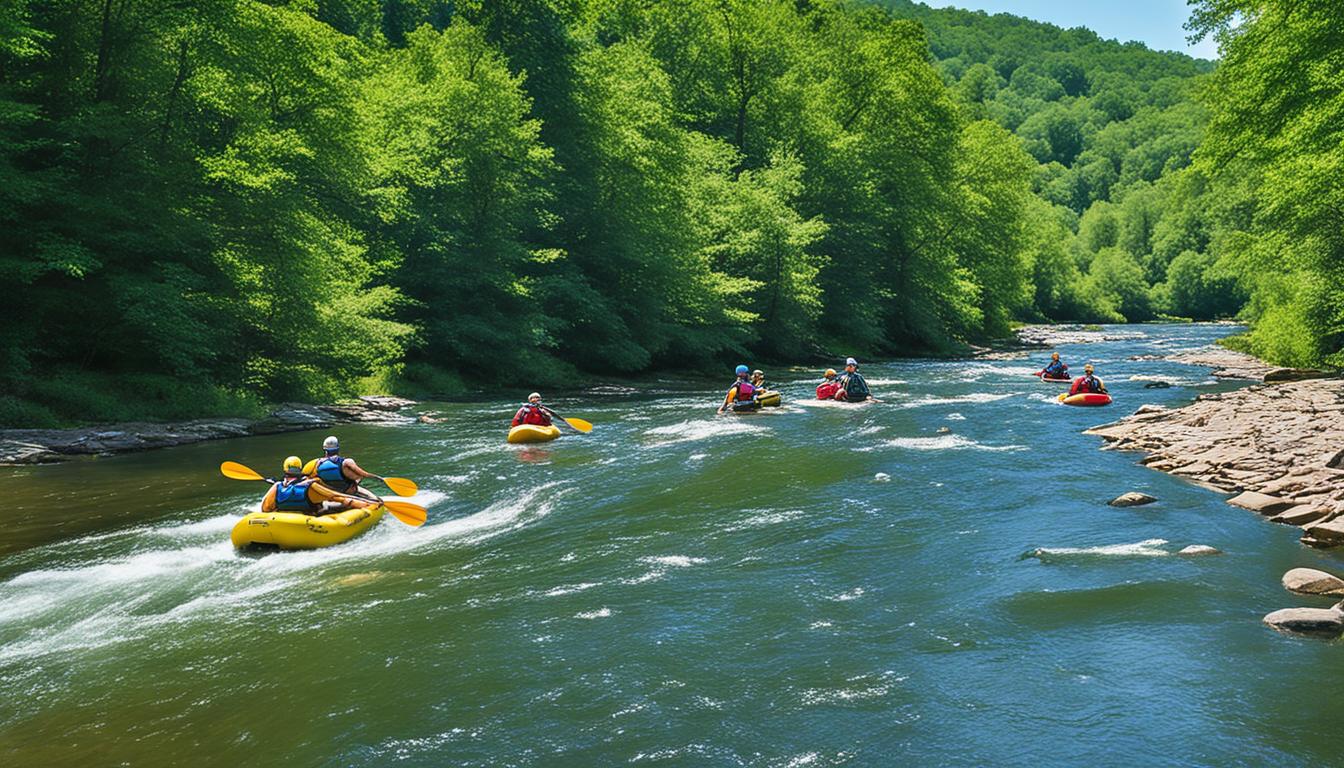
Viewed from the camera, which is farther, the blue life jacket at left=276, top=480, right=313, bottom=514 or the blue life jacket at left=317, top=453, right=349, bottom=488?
the blue life jacket at left=317, top=453, right=349, bottom=488

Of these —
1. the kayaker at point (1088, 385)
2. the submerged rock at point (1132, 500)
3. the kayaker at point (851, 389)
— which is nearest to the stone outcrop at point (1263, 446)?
the submerged rock at point (1132, 500)

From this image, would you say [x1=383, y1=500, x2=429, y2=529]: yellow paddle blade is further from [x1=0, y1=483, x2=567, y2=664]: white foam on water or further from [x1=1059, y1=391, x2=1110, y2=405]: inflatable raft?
[x1=1059, y1=391, x2=1110, y2=405]: inflatable raft

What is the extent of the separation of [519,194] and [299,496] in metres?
19.1

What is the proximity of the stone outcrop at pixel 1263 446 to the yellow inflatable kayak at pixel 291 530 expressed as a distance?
10862mm

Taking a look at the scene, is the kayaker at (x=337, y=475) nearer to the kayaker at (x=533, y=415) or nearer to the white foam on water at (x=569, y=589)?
the white foam on water at (x=569, y=589)

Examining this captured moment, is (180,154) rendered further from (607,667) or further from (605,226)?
(607,667)

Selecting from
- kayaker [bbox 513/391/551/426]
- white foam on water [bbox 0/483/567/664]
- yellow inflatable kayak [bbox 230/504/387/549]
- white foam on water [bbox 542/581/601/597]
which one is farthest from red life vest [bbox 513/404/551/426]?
white foam on water [bbox 542/581/601/597]

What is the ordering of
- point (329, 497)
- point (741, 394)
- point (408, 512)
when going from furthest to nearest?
point (741, 394), point (408, 512), point (329, 497)

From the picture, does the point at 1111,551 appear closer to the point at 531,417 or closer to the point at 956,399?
the point at 531,417

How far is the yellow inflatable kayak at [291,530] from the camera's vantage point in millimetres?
10219

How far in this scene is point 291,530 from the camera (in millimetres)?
10312

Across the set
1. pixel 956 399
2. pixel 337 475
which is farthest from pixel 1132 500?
pixel 956 399

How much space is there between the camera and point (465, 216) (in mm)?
27641

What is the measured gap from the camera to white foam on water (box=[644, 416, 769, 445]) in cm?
1817
